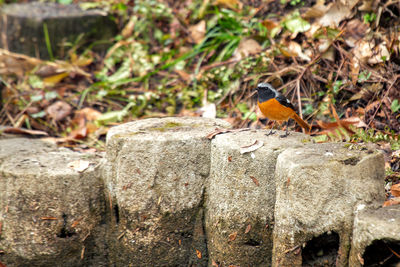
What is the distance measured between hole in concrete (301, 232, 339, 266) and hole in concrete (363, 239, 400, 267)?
0.22 m

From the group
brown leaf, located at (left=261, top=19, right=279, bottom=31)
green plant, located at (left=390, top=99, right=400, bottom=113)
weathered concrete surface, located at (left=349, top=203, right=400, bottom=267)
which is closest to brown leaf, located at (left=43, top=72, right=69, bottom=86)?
brown leaf, located at (left=261, top=19, right=279, bottom=31)

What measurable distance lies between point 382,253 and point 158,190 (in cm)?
142

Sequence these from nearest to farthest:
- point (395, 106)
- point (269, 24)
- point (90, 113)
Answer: point (395, 106), point (269, 24), point (90, 113)

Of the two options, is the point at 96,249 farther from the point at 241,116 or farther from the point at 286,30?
the point at 286,30

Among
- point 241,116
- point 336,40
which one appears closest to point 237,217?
point 241,116

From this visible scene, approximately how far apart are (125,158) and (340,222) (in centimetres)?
139

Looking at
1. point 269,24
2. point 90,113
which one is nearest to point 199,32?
point 269,24

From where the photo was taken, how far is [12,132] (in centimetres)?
442

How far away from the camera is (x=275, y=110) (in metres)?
3.08

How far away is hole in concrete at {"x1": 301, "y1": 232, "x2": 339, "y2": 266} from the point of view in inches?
87.8

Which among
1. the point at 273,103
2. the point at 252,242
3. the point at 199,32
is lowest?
the point at 252,242

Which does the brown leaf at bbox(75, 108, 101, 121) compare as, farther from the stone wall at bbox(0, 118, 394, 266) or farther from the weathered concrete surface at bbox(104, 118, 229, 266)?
the weathered concrete surface at bbox(104, 118, 229, 266)

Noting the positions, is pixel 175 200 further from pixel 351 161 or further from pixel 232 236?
pixel 351 161

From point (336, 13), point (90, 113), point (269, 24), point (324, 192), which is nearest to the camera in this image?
point (324, 192)
